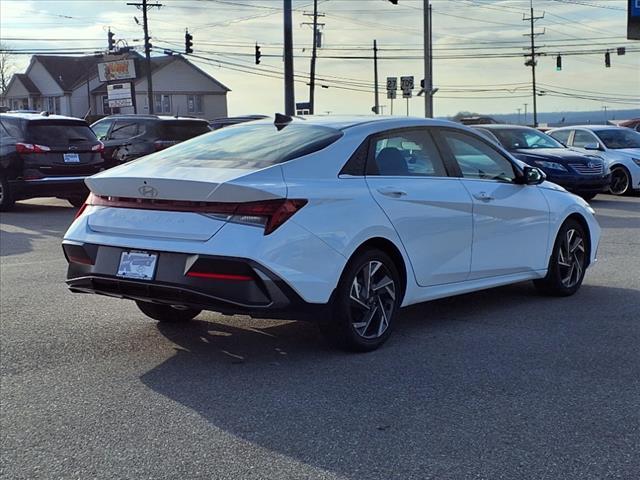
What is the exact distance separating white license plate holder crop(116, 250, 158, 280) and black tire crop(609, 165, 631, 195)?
15.8 m

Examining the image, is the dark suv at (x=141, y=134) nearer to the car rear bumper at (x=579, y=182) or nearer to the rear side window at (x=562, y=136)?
the car rear bumper at (x=579, y=182)

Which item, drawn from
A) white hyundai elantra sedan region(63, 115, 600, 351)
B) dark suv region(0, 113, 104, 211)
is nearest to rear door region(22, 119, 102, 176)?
dark suv region(0, 113, 104, 211)

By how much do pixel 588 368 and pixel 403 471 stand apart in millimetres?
2024

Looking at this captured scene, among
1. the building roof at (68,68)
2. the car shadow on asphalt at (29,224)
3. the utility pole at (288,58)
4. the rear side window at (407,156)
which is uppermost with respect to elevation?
the building roof at (68,68)

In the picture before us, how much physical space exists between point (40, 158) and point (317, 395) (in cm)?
1100

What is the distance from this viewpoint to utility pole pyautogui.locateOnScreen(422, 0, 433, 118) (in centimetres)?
2985

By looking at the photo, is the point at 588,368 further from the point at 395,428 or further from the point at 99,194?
the point at 99,194

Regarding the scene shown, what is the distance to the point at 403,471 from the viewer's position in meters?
3.54

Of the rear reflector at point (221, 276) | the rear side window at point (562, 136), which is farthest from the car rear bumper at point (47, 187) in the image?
the rear side window at point (562, 136)

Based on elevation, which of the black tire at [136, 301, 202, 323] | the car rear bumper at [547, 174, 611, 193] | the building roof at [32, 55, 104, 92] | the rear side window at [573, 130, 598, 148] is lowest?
the black tire at [136, 301, 202, 323]

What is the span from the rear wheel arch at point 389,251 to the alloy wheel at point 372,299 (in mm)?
109

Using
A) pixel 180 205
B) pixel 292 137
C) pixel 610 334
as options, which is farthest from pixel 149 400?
pixel 610 334

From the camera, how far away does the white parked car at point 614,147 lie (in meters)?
18.5

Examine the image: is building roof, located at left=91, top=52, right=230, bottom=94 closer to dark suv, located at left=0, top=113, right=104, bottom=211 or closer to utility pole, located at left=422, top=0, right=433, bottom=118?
utility pole, located at left=422, top=0, right=433, bottom=118
